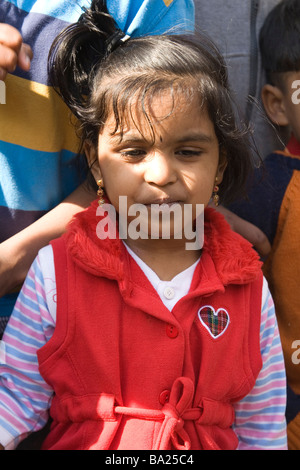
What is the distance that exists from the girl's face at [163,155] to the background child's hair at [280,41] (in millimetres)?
685

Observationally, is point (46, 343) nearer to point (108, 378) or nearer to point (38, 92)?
point (108, 378)

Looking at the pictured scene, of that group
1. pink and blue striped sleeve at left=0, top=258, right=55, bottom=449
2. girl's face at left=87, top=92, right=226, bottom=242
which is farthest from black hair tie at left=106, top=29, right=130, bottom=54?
pink and blue striped sleeve at left=0, top=258, right=55, bottom=449

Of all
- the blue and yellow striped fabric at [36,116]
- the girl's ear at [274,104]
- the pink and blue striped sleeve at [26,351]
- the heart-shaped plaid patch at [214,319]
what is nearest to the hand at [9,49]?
the blue and yellow striped fabric at [36,116]

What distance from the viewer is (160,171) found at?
1.29 meters

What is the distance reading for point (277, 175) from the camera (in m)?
1.93

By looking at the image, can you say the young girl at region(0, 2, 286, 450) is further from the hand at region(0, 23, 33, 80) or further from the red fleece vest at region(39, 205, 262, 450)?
the hand at region(0, 23, 33, 80)

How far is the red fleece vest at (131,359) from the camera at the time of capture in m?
1.30

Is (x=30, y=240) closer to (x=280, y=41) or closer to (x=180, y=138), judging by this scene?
(x=180, y=138)

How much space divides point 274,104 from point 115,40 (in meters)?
0.74

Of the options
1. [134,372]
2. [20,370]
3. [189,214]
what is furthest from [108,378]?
[189,214]

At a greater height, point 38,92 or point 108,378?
point 38,92

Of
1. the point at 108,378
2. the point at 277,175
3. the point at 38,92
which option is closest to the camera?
the point at 108,378

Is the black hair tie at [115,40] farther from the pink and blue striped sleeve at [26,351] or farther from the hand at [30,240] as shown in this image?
the pink and blue striped sleeve at [26,351]

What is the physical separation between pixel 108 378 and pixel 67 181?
0.55m
